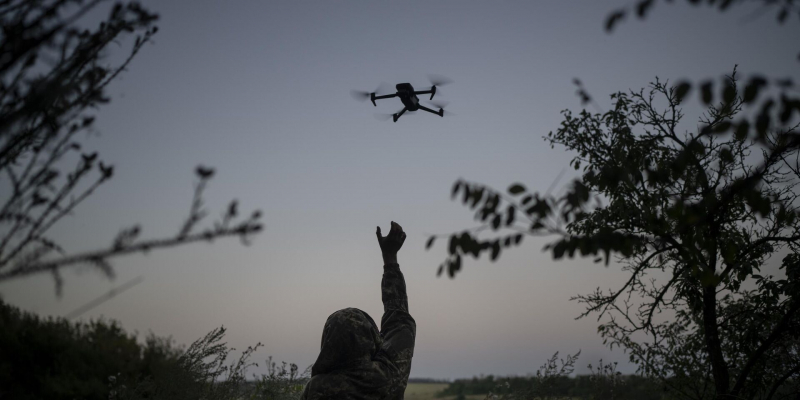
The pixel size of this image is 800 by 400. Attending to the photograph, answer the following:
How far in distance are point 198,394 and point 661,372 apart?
18.1 ft

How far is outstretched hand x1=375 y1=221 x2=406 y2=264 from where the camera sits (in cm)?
514

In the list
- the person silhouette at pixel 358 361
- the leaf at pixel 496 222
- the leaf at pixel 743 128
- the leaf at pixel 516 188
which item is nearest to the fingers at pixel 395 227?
the person silhouette at pixel 358 361

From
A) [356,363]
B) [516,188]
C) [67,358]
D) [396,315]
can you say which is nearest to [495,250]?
[516,188]

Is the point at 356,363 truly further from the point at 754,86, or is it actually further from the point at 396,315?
the point at 754,86

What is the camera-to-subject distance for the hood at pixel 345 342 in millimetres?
4273

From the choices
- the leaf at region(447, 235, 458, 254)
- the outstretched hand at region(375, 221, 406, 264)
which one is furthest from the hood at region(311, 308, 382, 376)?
the leaf at region(447, 235, 458, 254)

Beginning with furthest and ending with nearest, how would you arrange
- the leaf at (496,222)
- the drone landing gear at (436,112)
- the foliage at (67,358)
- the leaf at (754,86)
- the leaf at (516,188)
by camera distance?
the foliage at (67,358)
the drone landing gear at (436,112)
the leaf at (496,222)
the leaf at (516,188)
the leaf at (754,86)

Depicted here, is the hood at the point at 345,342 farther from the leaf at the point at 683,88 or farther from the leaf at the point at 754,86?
the leaf at the point at 754,86

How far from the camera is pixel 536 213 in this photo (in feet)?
8.46

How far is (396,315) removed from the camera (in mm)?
4914

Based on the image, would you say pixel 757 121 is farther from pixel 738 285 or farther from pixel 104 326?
pixel 104 326

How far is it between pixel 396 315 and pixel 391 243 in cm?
67

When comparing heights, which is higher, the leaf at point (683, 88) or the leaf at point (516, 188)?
the leaf at point (683, 88)

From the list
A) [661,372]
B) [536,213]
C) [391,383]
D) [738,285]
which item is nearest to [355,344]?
[391,383]
